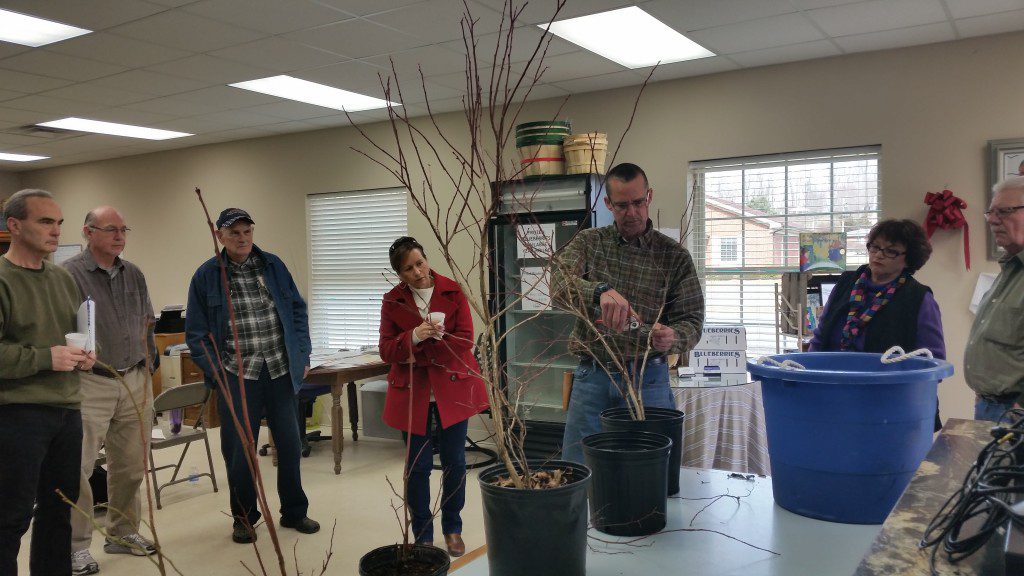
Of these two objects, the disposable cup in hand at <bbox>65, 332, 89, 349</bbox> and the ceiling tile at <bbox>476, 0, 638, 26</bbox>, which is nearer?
the disposable cup in hand at <bbox>65, 332, 89, 349</bbox>

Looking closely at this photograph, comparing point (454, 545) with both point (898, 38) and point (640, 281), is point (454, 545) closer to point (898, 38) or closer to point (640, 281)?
point (640, 281)

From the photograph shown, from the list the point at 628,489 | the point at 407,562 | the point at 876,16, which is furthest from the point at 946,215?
the point at 407,562

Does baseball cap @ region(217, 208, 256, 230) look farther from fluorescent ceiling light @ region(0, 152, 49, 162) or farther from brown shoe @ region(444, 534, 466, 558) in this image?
fluorescent ceiling light @ region(0, 152, 49, 162)

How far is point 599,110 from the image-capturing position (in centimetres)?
516

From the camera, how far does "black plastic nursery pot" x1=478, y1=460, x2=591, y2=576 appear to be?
1.03 meters

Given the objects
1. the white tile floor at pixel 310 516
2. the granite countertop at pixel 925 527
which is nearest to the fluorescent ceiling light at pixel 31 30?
the white tile floor at pixel 310 516

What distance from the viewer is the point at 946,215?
13.2ft

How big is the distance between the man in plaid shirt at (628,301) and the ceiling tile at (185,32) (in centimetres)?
246

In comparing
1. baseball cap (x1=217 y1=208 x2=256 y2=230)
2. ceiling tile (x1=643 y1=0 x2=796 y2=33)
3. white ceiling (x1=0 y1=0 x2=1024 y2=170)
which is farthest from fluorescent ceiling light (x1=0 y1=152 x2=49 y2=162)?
ceiling tile (x1=643 y1=0 x2=796 y2=33)

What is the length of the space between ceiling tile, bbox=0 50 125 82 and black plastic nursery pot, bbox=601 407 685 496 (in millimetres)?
4023

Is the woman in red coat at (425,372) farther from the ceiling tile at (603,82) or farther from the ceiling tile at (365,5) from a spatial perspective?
the ceiling tile at (603,82)

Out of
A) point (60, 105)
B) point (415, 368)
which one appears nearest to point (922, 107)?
point (415, 368)

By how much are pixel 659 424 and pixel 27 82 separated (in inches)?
194

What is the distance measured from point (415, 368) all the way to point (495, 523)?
1.95 meters
